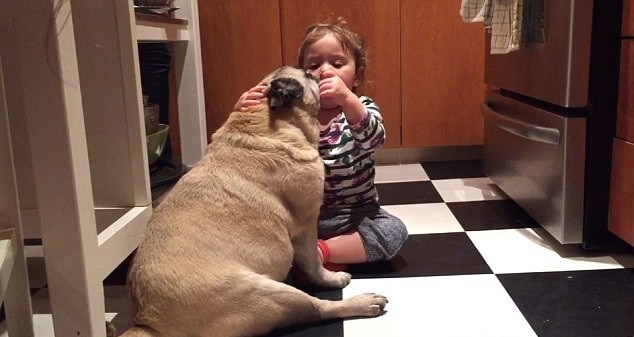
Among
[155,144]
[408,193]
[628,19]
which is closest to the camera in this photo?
[628,19]

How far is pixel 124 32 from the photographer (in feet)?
3.70

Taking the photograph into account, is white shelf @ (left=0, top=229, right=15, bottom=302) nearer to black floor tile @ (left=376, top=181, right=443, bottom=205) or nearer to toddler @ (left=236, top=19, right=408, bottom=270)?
toddler @ (left=236, top=19, right=408, bottom=270)

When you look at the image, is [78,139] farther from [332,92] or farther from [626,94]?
[626,94]

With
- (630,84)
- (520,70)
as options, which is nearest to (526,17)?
(520,70)

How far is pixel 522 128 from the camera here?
5.38 feet

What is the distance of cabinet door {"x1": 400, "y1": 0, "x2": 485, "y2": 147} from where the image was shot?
2436 mm

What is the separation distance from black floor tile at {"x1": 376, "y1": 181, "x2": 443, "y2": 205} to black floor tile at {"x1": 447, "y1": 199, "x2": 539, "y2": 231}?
10 cm

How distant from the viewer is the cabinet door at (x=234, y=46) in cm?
242

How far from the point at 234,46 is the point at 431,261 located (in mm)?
1362

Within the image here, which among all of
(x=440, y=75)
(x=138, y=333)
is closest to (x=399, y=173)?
(x=440, y=75)

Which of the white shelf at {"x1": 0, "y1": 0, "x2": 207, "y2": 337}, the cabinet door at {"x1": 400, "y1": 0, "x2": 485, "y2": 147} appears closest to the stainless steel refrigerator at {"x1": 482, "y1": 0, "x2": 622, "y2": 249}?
the cabinet door at {"x1": 400, "y1": 0, "x2": 485, "y2": 147}

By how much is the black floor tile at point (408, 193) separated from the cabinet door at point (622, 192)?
64 centimetres

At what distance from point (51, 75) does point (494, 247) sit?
1.13 metres

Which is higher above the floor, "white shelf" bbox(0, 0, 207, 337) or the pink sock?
"white shelf" bbox(0, 0, 207, 337)
